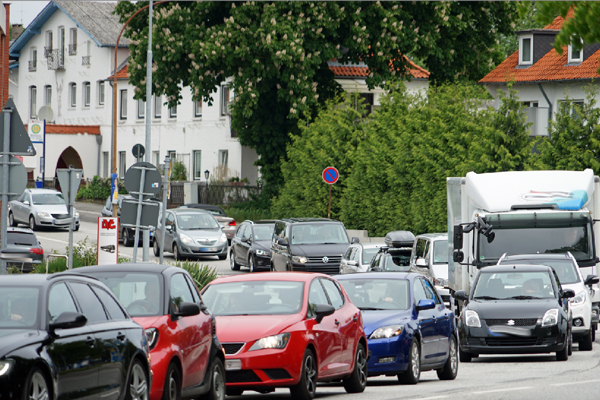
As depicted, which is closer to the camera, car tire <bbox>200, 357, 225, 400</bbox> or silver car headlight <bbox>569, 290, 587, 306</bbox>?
car tire <bbox>200, 357, 225, 400</bbox>

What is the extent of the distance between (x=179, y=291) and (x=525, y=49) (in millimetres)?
50081

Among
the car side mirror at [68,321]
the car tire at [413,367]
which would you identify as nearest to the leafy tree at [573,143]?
the car tire at [413,367]

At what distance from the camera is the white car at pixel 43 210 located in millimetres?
49500

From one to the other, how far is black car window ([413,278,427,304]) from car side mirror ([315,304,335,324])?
119 inches

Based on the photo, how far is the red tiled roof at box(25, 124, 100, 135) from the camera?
7381cm

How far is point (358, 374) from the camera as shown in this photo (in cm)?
1368

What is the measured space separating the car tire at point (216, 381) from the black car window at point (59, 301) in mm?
2454

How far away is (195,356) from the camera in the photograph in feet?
35.8

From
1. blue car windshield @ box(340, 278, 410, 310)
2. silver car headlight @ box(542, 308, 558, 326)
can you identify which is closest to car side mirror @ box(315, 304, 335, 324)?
blue car windshield @ box(340, 278, 410, 310)

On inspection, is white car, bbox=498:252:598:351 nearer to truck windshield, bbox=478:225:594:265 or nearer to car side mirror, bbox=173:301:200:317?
truck windshield, bbox=478:225:594:265

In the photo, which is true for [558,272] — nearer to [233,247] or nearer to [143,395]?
[143,395]

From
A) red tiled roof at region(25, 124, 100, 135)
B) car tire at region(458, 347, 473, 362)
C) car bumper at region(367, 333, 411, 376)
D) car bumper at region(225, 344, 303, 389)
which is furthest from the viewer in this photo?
red tiled roof at region(25, 124, 100, 135)

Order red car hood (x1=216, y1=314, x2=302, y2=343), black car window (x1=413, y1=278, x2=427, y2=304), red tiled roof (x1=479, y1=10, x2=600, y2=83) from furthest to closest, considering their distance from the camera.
Result: 1. red tiled roof (x1=479, y1=10, x2=600, y2=83)
2. black car window (x1=413, y1=278, x2=427, y2=304)
3. red car hood (x1=216, y1=314, x2=302, y2=343)

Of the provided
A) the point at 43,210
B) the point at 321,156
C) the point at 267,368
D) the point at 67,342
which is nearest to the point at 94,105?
the point at 43,210
